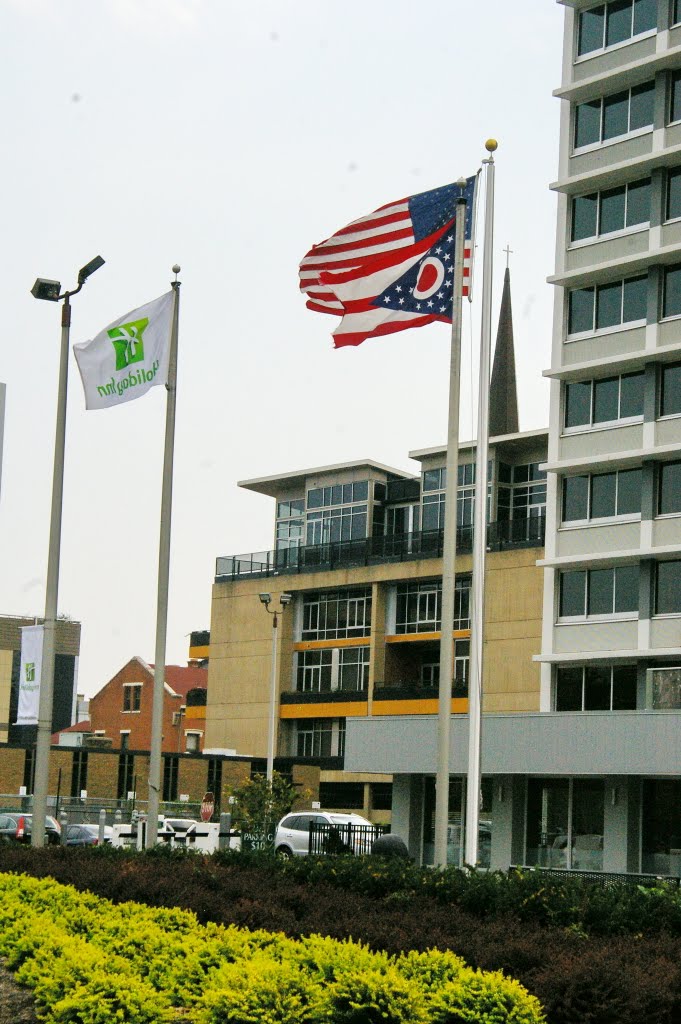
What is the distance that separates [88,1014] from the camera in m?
11.0

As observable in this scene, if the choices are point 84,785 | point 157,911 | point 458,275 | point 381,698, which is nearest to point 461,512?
point 381,698

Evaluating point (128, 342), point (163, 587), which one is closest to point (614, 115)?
point (128, 342)

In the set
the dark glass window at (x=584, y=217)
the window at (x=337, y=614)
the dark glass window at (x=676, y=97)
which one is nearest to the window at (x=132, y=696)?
the window at (x=337, y=614)

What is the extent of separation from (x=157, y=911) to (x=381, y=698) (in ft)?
219

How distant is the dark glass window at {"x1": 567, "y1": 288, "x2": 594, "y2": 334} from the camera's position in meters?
45.3

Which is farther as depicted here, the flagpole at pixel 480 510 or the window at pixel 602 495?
the window at pixel 602 495

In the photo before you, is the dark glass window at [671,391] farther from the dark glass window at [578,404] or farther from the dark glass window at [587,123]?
the dark glass window at [587,123]

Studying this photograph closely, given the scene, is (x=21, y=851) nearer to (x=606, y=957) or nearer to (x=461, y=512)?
(x=606, y=957)

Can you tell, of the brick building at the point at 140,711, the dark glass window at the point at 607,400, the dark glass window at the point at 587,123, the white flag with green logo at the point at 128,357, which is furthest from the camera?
the brick building at the point at 140,711

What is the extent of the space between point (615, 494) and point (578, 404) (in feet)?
10.5

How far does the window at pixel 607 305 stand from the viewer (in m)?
43.9

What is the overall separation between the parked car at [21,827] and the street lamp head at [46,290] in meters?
22.2

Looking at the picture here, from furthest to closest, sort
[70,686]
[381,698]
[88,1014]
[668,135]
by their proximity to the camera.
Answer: [70,686], [381,698], [668,135], [88,1014]

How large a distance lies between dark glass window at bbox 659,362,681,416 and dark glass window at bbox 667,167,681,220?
4.39 metres
